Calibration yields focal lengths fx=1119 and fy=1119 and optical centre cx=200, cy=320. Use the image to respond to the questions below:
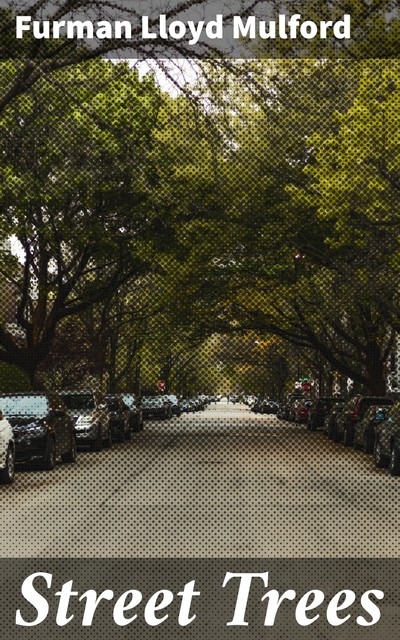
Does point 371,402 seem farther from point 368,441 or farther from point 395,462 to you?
point 395,462

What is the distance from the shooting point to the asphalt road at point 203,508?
1152 cm

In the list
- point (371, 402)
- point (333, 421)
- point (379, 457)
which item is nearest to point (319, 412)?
point (333, 421)

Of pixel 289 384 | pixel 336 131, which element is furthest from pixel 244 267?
pixel 289 384

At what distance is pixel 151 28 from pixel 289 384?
95.8 meters

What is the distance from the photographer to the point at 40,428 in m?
22.6

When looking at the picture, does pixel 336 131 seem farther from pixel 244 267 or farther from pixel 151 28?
pixel 151 28

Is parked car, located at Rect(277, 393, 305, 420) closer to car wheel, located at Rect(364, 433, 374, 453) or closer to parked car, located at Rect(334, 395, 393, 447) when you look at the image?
parked car, located at Rect(334, 395, 393, 447)

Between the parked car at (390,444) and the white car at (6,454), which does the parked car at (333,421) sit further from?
the white car at (6,454)

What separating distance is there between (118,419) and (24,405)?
1083 centimetres

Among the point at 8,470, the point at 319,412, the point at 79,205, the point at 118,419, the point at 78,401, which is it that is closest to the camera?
the point at 8,470

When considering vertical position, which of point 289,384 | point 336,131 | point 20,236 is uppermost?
point 336,131

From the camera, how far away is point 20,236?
34.9m

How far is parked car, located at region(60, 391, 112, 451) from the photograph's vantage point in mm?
28891

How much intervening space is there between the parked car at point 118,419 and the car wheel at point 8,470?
13690 millimetres
